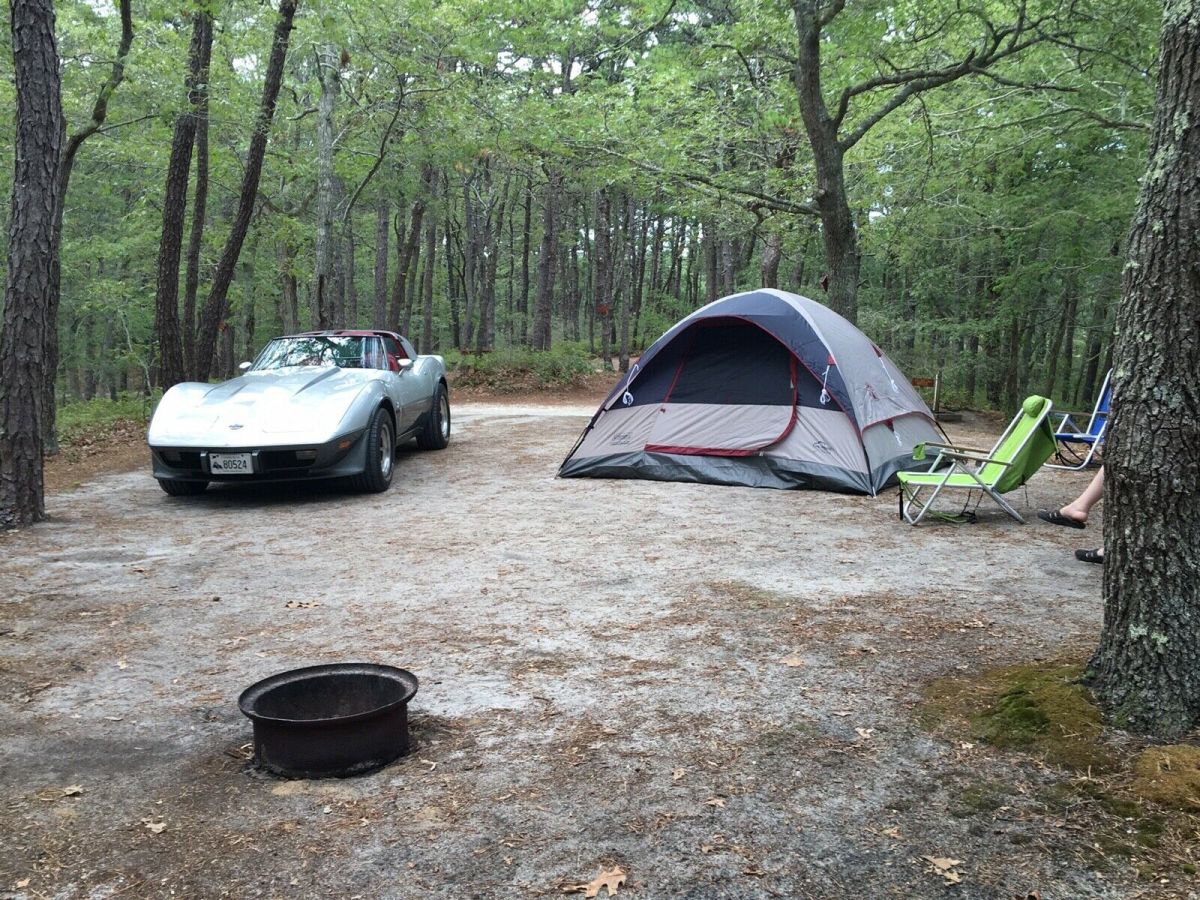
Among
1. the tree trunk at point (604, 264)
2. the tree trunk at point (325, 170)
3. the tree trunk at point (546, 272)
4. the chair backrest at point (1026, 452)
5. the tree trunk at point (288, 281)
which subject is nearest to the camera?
the chair backrest at point (1026, 452)

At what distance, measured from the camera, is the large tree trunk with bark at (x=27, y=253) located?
20.7ft

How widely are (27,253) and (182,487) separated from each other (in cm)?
231

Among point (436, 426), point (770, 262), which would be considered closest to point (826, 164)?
point (436, 426)

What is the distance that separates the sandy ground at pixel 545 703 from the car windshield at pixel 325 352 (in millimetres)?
2520

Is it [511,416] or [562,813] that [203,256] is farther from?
[562,813]

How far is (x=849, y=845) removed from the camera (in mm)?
2328

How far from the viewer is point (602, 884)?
216 cm

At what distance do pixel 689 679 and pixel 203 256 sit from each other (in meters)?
24.4

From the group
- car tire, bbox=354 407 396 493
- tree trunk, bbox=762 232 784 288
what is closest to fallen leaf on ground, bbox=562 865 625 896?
car tire, bbox=354 407 396 493

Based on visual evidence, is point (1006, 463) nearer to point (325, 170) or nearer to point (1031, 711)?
point (1031, 711)

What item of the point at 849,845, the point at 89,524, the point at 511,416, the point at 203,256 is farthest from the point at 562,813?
the point at 203,256

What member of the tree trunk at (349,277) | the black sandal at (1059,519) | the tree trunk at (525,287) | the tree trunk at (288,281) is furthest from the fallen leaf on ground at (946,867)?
the tree trunk at (525,287)

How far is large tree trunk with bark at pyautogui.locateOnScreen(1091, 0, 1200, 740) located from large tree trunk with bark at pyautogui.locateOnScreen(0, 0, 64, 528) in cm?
687

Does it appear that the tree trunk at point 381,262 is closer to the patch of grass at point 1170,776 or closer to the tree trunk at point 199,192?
the tree trunk at point 199,192
